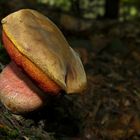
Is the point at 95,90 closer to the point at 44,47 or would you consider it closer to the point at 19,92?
the point at 19,92

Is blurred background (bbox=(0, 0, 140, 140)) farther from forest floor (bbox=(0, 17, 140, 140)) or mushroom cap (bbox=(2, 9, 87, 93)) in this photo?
mushroom cap (bbox=(2, 9, 87, 93))

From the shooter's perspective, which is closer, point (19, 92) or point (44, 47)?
point (44, 47)

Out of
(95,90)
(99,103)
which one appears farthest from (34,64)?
(95,90)

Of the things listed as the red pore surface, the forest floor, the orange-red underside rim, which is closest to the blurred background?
the forest floor

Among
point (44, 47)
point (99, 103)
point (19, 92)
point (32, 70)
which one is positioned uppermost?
point (44, 47)

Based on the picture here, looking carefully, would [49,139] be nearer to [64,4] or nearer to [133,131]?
[133,131]
